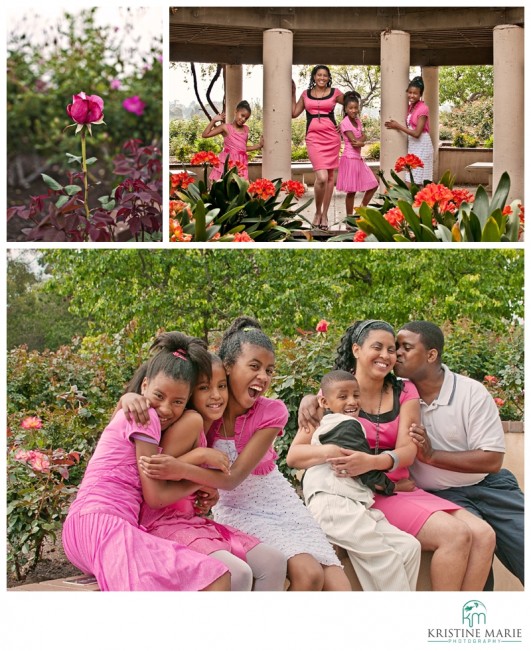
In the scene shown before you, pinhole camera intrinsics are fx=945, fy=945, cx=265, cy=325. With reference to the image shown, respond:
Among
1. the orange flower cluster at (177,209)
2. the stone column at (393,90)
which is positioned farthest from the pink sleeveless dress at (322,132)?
the orange flower cluster at (177,209)

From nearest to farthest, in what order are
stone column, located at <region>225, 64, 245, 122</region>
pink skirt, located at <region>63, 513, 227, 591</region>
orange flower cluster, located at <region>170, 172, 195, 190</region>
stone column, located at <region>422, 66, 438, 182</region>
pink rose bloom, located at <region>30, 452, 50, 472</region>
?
pink skirt, located at <region>63, 513, 227, 591</region> → pink rose bloom, located at <region>30, 452, 50, 472</region> → orange flower cluster, located at <region>170, 172, 195, 190</region> → stone column, located at <region>225, 64, 245, 122</region> → stone column, located at <region>422, 66, 438, 182</region>

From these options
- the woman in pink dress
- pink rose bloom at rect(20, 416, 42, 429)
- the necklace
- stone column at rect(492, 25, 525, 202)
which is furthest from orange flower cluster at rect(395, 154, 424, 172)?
pink rose bloom at rect(20, 416, 42, 429)

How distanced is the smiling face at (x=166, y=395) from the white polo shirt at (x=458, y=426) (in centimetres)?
109

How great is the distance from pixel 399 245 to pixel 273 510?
1441 mm

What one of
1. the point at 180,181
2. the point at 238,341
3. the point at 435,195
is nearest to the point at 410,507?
the point at 238,341

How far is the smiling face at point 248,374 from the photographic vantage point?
152 inches

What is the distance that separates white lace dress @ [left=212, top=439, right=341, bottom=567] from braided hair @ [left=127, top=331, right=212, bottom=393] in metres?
0.35

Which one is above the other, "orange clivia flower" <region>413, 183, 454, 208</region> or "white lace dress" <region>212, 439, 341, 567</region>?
"orange clivia flower" <region>413, 183, 454, 208</region>

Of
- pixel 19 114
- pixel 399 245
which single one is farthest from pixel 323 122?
pixel 399 245

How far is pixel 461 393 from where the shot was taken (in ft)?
13.3

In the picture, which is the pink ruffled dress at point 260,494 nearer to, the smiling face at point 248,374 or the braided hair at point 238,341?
the smiling face at point 248,374

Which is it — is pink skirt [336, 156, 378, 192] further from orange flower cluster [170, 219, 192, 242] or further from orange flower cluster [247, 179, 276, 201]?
orange flower cluster [170, 219, 192, 242]

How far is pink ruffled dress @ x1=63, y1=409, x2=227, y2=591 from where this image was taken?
3.45 m
